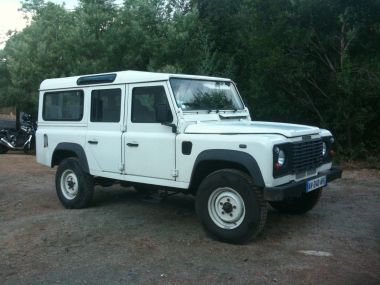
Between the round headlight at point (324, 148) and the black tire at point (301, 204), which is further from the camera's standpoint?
the black tire at point (301, 204)

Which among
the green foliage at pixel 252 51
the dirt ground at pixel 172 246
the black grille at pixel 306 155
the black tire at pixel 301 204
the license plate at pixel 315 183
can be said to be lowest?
the dirt ground at pixel 172 246

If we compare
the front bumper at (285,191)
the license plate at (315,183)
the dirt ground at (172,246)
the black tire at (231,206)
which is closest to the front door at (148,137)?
the black tire at (231,206)

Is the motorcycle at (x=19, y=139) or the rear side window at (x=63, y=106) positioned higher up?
the rear side window at (x=63, y=106)

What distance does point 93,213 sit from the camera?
24.1 feet

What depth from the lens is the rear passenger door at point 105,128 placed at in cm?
691

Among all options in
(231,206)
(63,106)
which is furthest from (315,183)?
(63,106)

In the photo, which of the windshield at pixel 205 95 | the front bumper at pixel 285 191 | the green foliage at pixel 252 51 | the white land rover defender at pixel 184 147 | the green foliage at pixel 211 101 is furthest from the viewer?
the green foliage at pixel 252 51

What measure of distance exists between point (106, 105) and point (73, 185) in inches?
59.3

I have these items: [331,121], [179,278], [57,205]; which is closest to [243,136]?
[179,278]

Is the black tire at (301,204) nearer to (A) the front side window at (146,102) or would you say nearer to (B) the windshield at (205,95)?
(B) the windshield at (205,95)

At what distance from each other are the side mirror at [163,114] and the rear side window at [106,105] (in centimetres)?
103

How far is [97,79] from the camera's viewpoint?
7301 mm

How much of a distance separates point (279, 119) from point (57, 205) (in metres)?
7.07

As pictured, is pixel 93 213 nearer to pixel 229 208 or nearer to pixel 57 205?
pixel 57 205
